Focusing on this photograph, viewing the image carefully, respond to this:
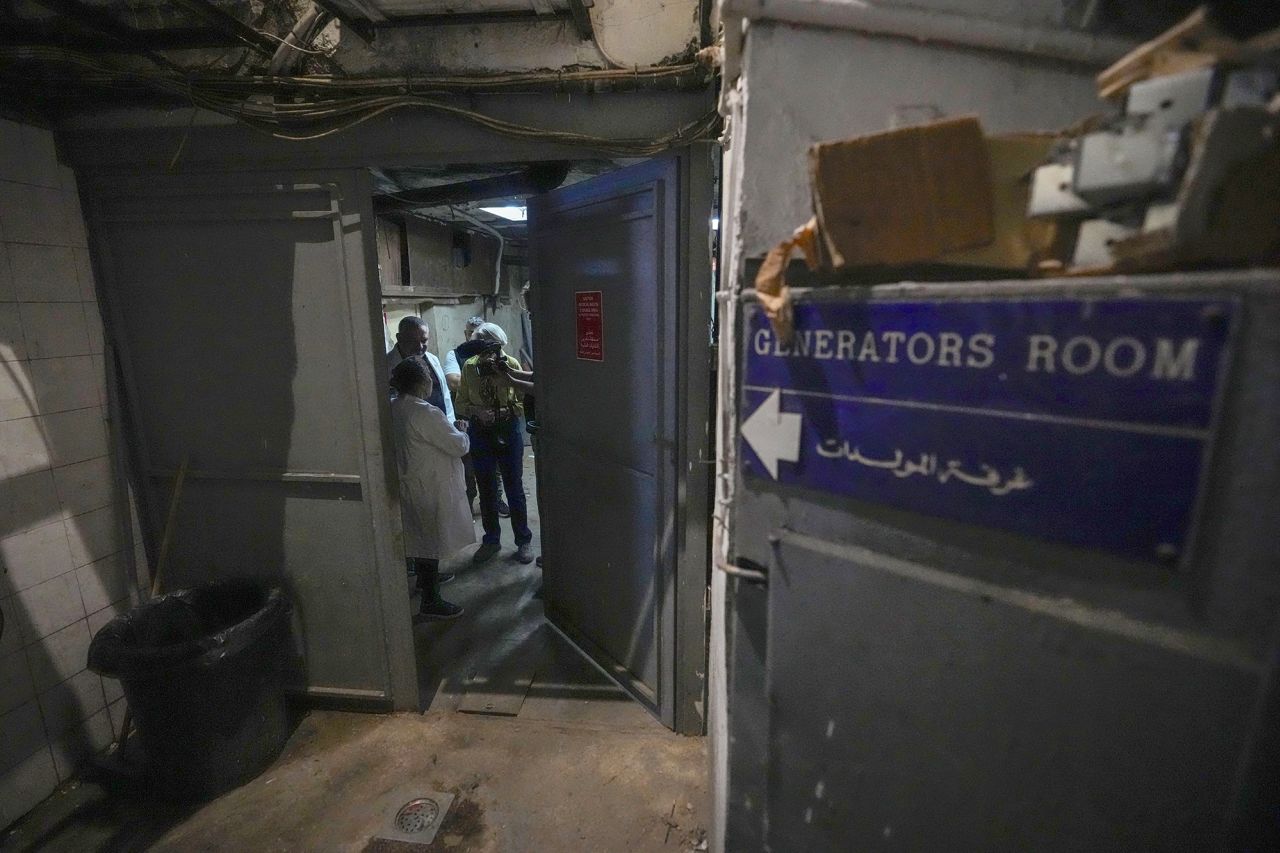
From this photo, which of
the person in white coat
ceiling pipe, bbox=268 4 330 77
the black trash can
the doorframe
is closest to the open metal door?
the doorframe

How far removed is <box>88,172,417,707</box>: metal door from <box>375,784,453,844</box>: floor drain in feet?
1.85

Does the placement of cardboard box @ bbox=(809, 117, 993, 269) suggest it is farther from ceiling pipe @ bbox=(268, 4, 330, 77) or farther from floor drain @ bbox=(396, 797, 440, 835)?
floor drain @ bbox=(396, 797, 440, 835)

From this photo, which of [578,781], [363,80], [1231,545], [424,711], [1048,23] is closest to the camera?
[1231,545]

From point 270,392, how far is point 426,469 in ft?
3.35

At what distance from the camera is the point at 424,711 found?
307 centimetres

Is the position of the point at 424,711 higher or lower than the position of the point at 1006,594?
lower

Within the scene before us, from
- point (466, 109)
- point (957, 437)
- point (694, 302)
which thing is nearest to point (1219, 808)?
point (957, 437)

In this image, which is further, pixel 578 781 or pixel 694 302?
pixel 578 781

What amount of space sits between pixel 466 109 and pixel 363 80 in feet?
1.27

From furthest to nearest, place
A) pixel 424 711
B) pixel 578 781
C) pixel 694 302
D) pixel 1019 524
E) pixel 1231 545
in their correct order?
pixel 424 711
pixel 578 781
pixel 694 302
pixel 1019 524
pixel 1231 545

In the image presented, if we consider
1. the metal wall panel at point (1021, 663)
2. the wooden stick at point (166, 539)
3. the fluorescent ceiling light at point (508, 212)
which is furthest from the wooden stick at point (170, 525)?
the fluorescent ceiling light at point (508, 212)

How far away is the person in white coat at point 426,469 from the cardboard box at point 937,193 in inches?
115

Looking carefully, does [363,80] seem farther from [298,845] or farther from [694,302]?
[298,845]

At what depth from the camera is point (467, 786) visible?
2594 millimetres
